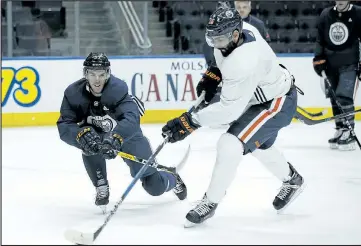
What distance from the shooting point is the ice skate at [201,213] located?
130 inches

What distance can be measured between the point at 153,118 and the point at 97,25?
1056 millimetres

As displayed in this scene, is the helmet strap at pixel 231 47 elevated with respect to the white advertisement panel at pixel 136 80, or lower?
elevated

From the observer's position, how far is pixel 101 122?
355 centimetres

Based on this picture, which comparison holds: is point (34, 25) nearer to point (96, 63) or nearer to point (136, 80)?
point (136, 80)

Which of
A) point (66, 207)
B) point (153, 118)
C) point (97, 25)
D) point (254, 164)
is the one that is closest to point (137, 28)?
point (97, 25)

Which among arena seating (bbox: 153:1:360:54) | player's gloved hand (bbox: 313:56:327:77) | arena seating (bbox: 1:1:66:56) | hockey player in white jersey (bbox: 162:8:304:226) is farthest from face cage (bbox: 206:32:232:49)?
arena seating (bbox: 153:1:360:54)

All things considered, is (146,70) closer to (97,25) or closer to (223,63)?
(97,25)

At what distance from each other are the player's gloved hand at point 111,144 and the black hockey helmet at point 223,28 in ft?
1.78

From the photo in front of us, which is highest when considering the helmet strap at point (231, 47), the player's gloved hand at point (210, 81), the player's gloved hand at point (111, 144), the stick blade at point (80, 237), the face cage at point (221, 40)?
the face cage at point (221, 40)

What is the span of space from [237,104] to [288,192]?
646 millimetres

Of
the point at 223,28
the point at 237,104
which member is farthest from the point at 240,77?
the point at 223,28

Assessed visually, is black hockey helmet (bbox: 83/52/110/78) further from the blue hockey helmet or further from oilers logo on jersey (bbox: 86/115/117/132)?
oilers logo on jersey (bbox: 86/115/117/132)

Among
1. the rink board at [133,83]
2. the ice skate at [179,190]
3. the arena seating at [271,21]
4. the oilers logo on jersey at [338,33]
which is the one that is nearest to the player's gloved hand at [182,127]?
the ice skate at [179,190]

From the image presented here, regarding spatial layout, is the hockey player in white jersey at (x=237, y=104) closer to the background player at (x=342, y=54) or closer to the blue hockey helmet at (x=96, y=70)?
the blue hockey helmet at (x=96, y=70)
